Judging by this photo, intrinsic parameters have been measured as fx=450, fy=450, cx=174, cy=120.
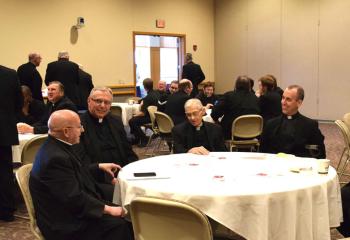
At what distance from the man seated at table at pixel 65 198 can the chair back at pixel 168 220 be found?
0.43 meters

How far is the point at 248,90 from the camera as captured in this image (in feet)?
20.2

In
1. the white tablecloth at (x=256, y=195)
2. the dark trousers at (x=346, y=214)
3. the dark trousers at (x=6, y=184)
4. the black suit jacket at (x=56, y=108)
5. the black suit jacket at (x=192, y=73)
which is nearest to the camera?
the white tablecloth at (x=256, y=195)

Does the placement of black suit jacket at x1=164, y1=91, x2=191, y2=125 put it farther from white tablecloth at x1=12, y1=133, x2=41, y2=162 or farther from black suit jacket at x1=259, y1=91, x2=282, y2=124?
white tablecloth at x1=12, y1=133, x2=41, y2=162

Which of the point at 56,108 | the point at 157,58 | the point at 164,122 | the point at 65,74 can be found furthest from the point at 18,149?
the point at 157,58

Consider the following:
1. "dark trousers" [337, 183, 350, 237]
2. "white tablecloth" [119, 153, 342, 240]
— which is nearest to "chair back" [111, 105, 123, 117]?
"white tablecloth" [119, 153, 342, 240]

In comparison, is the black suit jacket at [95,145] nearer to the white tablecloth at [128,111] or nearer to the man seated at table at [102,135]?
the man seated at table at [102,135]

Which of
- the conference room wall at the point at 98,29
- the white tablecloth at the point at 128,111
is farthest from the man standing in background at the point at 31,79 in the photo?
the conference room wall at the point at 98,29

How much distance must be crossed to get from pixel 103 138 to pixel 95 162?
225mm

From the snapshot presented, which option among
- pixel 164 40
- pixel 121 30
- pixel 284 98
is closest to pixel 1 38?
pixel 121 30

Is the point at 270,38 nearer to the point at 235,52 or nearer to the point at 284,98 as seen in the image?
the point at 235,52

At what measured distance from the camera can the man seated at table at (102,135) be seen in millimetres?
3736

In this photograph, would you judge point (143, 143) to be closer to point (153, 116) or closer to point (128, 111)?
point (128, 111)

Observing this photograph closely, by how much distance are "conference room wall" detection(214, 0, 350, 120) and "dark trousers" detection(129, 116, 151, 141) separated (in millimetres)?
5005

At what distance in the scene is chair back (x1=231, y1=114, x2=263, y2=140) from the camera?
5895 millimetres
